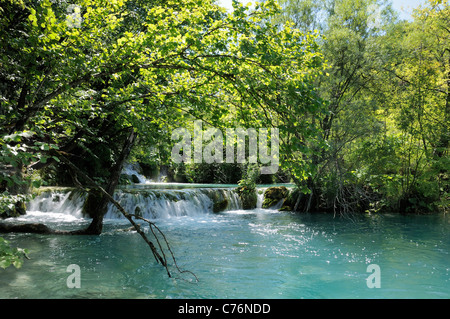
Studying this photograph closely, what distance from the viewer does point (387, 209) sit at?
1585 cm

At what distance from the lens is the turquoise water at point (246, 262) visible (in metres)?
5.35

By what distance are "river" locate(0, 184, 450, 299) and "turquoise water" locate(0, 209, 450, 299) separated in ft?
0.07

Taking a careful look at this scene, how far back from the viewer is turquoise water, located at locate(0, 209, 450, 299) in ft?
17.6

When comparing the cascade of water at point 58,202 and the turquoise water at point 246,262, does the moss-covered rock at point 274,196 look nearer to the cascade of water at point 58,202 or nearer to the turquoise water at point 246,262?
the turquoise water at point 246,262

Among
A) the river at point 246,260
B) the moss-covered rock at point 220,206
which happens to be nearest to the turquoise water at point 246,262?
the river at point 246,260

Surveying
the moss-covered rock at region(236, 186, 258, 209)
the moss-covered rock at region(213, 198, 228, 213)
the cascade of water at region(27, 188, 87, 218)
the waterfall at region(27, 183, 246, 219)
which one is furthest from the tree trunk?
the moss-covered rock at region(236, 186, 258, 209)

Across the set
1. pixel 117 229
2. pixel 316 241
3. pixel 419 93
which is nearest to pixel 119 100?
pixel 117 229

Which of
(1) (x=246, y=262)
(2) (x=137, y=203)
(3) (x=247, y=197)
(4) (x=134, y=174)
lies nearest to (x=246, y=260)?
(1) (x=246, y=262)

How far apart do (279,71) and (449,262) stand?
6.70m

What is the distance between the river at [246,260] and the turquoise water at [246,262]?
2cm

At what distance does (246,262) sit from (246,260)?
0.16m

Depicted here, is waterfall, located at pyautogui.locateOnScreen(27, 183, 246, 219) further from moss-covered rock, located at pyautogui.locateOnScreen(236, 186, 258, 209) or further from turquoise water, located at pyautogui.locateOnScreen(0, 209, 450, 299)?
moss-covered rock, located at pyautogui.locateOnScreen(236, 186, 258, 209)

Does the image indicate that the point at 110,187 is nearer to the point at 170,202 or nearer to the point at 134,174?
the point at 170,202
